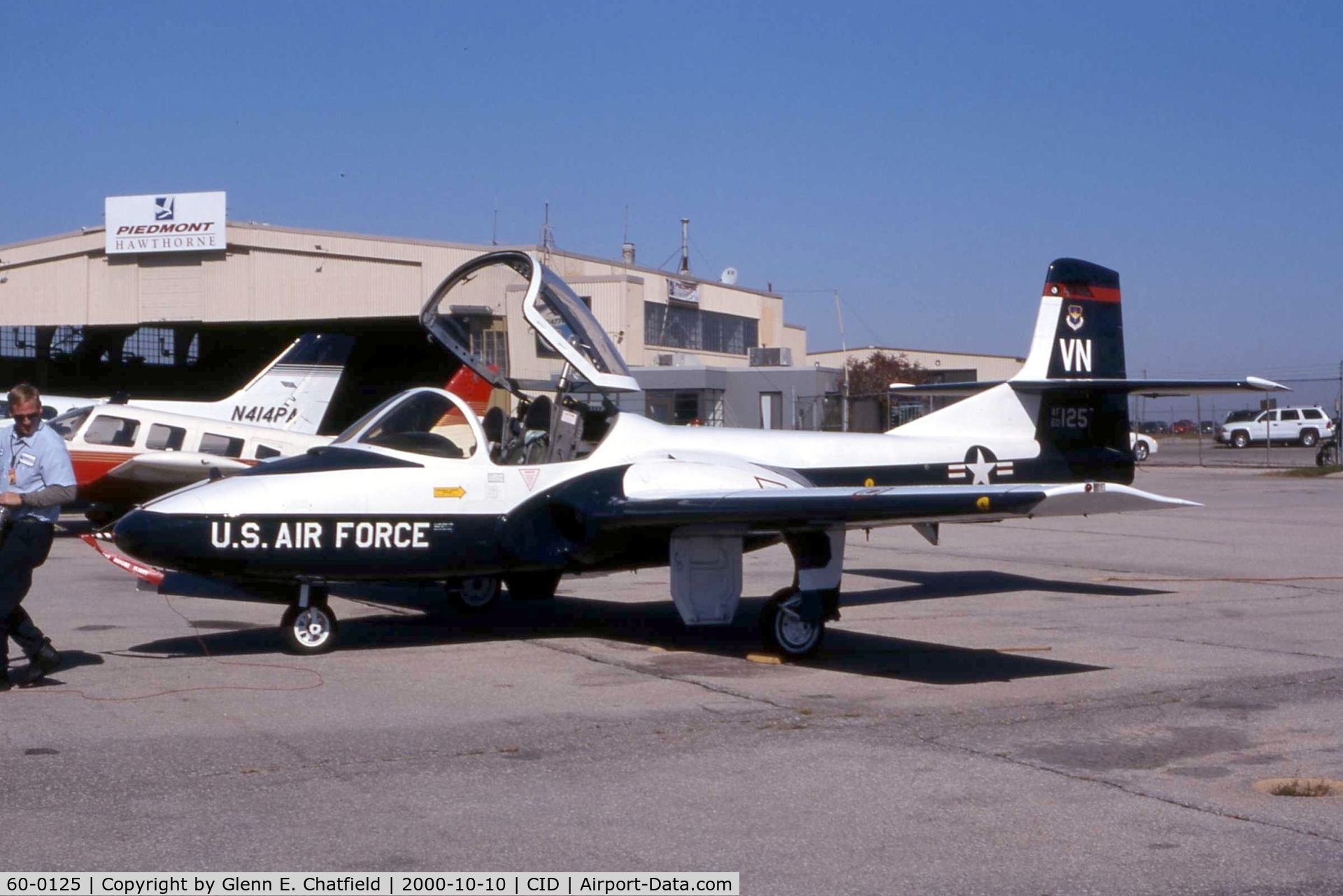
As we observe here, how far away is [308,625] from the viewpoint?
29.5 feet

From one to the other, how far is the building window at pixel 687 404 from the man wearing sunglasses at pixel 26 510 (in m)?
30.4

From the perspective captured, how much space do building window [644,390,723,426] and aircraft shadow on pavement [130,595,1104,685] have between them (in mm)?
26613

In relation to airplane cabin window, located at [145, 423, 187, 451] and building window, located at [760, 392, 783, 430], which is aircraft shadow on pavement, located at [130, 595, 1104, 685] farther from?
building window, located at [760, 392, 783, 430]

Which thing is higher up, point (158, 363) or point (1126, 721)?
point (158, 363)

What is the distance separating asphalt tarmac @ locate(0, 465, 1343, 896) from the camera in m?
4.77

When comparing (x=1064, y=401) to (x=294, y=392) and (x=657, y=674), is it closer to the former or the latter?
(x=657, y=674)

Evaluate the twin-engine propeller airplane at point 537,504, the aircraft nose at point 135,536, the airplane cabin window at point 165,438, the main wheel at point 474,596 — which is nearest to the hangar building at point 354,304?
the airplane cabin window at point 165,438

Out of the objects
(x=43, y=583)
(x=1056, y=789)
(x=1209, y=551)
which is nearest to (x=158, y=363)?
(x=43, y=583)

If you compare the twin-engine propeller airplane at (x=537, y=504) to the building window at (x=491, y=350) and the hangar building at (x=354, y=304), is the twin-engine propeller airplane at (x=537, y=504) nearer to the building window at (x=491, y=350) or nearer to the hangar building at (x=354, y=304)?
the building window at (x=491, y=350)

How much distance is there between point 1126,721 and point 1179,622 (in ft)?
13.7

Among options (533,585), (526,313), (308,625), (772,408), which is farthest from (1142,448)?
(308,625)

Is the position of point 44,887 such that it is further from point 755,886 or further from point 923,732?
point 923,732

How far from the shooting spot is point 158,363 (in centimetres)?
5103

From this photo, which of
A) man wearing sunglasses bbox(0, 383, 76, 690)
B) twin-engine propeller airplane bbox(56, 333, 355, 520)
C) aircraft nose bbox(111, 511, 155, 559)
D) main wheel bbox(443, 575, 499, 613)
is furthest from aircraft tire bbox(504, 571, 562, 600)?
twin-engine propeller airplane bbox(56, 333, 355, 520)
